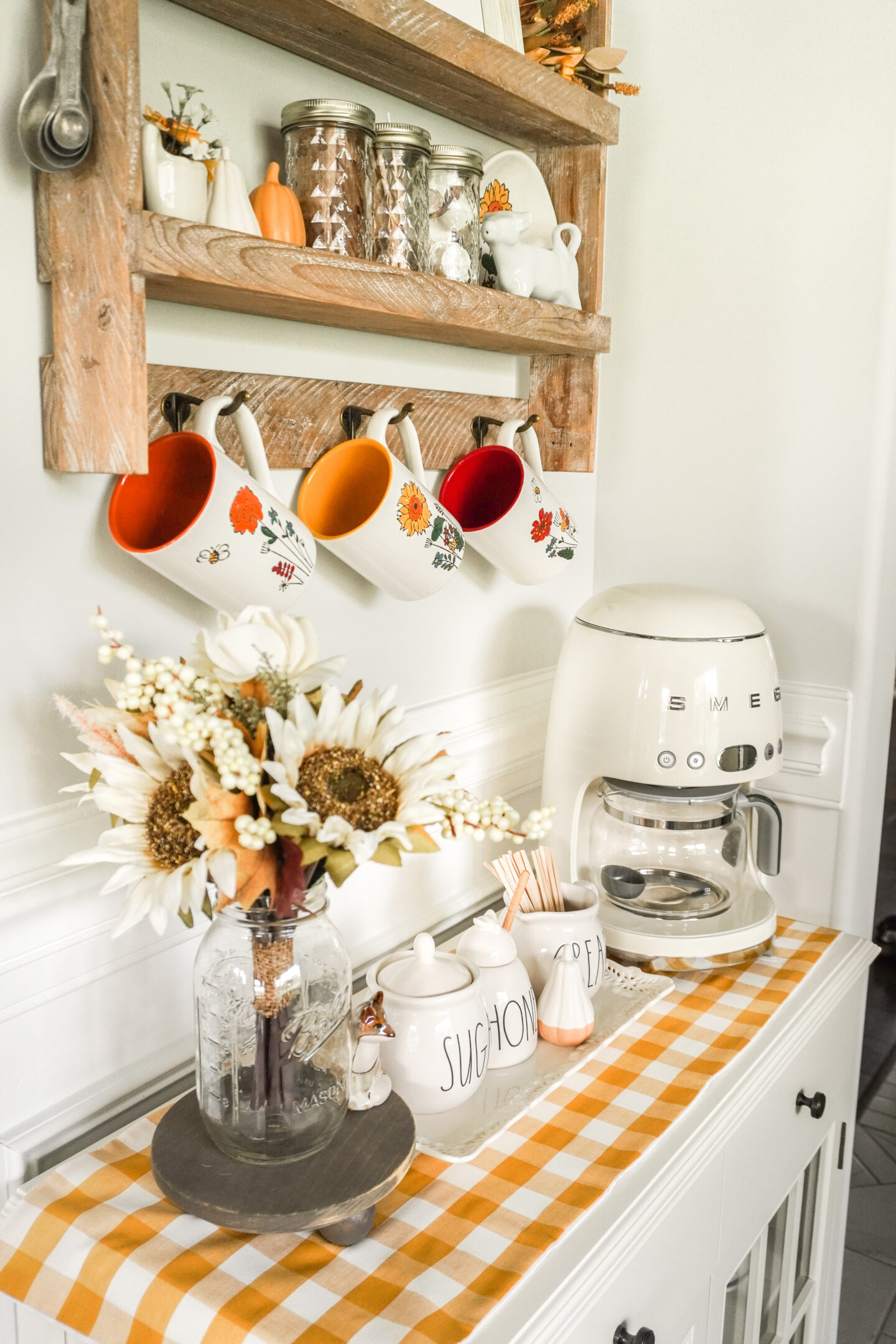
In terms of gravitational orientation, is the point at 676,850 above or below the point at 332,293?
below

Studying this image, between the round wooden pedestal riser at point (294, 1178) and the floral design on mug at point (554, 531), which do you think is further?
the floral design on mug at point (554, 531)

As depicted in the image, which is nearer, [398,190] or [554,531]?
[398,190]

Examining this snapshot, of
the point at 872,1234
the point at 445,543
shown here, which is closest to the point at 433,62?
the point at 445,543

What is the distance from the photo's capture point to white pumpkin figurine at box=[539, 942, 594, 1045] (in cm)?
108

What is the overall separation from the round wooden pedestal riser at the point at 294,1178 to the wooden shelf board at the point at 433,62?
901 mm

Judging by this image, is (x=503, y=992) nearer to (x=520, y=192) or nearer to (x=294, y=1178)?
(x=294, y=1178)

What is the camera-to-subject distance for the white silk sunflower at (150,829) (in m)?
0.74

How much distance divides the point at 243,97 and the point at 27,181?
0.26 metres

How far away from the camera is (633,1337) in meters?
0.89

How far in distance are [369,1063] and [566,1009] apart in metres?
0.25

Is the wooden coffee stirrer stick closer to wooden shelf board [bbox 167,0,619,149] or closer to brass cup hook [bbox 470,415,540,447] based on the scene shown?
brass cup hook [bbox 470,415,540,447]

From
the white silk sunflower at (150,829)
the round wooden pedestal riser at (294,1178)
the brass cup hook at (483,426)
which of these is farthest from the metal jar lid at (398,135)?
the round wooden pedestal riser at (294,1178)

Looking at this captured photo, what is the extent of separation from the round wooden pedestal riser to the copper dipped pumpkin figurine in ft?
2.35

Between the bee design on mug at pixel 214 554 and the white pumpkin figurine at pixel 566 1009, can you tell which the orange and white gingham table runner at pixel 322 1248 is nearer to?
the white pumpkin figurine at pixel 566 1009
